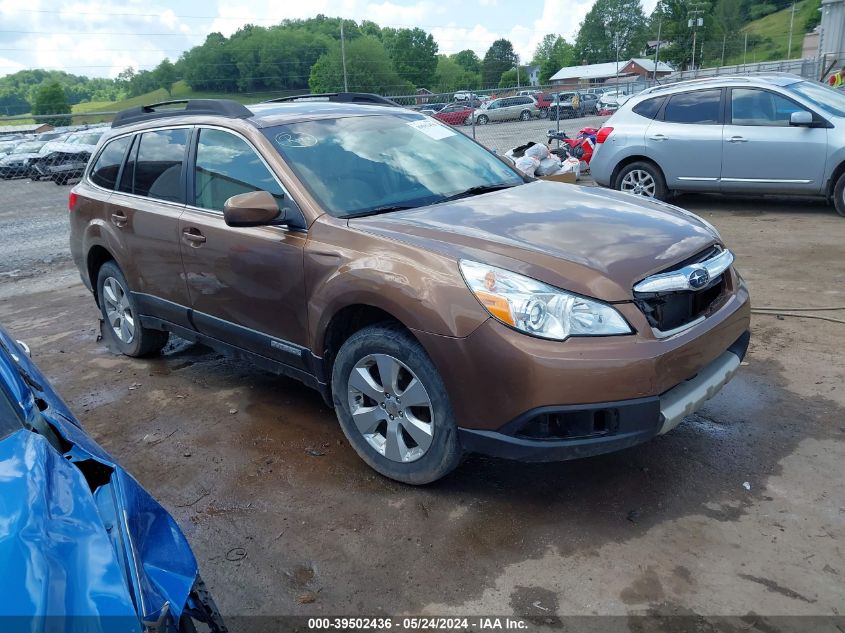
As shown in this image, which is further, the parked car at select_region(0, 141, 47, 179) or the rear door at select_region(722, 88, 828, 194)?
the parked car at select_region(0, 141, 47, 179)

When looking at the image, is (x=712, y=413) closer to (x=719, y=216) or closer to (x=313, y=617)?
(x=313, y=617)

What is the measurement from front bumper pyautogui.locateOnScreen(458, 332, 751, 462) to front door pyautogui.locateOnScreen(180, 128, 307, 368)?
1310mm

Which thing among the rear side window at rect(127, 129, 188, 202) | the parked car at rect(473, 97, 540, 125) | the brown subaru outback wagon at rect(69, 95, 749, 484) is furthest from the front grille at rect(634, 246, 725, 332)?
the parked car at rect(473, 97, 540, 125)

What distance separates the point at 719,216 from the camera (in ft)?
30.9

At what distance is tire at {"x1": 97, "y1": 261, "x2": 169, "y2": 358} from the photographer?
17.9 feet

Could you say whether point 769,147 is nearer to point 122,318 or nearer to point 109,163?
point 109,163

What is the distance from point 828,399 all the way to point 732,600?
2005 mm

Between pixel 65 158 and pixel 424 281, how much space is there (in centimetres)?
2096

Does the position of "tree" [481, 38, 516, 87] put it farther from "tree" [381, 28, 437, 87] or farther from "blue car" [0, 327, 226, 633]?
"blue car" [0, 327, 226, 633]

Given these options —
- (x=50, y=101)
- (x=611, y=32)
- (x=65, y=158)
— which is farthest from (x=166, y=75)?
(x=611, y=32)

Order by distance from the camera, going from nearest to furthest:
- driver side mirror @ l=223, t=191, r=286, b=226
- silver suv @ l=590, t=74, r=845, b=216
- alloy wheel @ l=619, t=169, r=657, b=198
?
1. driver side mirror @ l=223, t=191, r=286, b=226
2. silver suv @ l=590, t=74, r=845, b=216
3. alloy wheel @ l=619, t=169, r=657, b=198

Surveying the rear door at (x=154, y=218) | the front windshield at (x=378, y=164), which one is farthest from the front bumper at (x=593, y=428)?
the rear door at (x=154, y=218)

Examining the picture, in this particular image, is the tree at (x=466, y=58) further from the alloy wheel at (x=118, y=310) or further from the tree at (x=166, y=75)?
the alloy wheel at (x=118, y=310)

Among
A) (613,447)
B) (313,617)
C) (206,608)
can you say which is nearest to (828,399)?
(613,447)
